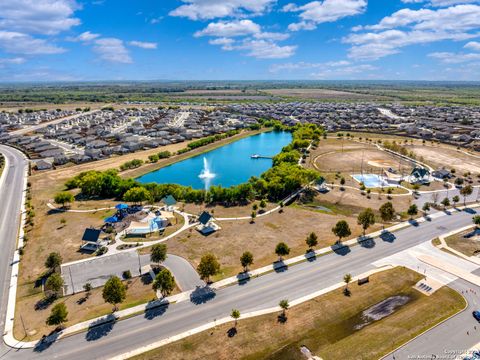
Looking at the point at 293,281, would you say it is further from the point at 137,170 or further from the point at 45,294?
the point at 137,170

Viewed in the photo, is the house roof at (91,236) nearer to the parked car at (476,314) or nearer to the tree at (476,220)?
the parked car at (476,314)

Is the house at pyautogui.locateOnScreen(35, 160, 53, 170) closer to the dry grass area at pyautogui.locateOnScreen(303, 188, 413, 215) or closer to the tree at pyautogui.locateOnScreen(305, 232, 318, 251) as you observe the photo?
the dry grass area at pyautogui.locateOnScreen(303, 188, 413, 215)

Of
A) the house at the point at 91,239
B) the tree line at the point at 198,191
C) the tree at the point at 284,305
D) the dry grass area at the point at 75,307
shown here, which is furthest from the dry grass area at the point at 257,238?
the tree line at the point at 198,191

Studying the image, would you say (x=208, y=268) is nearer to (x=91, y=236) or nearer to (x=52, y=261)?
(x=52, y=261)

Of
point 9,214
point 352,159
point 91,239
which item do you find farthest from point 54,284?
point 352,159

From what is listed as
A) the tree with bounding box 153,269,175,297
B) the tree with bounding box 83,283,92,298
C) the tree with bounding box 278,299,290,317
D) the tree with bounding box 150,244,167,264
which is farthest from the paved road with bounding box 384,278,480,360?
the tree with bounding box 83,283,92,298

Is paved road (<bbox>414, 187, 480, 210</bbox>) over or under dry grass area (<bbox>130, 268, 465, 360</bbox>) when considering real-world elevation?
over

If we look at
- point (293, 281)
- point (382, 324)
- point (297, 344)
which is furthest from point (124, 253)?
point (382, 324)

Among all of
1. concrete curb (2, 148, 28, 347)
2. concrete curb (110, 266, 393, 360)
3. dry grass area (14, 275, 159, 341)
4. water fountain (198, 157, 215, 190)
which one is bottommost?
water fountain (198, 157, 215, 190)
